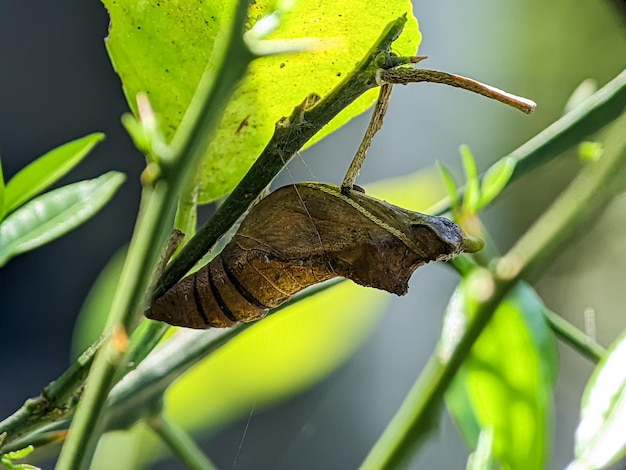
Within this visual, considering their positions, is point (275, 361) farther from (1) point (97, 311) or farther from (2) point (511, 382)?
(2) point (511, 382)

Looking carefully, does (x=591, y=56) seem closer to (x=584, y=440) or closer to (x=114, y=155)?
(x=114, y=155)

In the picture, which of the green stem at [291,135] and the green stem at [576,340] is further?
the green stem at [576,340]

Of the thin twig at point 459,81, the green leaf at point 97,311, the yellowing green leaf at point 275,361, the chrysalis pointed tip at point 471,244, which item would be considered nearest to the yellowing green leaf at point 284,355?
the yellowing green leaf at point 275,361

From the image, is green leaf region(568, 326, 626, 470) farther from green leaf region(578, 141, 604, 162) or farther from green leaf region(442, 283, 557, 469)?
green leaf region(578, 141, 604, 162)

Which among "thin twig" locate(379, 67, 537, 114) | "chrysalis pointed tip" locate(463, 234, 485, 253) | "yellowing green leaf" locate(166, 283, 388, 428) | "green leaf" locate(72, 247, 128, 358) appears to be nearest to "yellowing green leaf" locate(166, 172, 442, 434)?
"yellowing green leaf" locate(166, 283, 388, 428)

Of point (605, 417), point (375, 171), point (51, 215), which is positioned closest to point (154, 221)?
point (51, 215)

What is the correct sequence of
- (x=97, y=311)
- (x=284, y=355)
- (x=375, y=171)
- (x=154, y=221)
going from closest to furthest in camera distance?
(x=154, y=221) < (x=97, y=311) < (x=284, y=355) < (x=375, y=171)

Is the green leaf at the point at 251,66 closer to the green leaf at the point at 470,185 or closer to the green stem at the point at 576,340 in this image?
the green leaf at the point at 470,185
